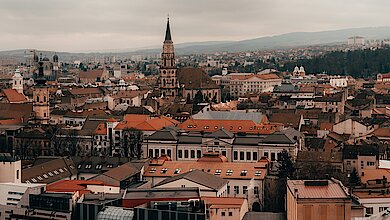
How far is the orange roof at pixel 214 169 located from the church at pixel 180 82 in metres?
40.1

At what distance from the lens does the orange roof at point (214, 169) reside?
38.6 metres

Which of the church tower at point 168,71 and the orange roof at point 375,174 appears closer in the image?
the orange roof at point 375,174

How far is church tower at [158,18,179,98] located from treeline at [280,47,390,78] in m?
53.3

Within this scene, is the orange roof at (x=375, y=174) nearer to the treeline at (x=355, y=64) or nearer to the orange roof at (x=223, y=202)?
the orange roof at (x=223, y=202)

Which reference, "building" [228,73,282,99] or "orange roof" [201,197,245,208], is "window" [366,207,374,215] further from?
"building" [228,73,282,99]

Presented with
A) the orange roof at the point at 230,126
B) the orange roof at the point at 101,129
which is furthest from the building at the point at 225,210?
the orange roof at the point at 101,129

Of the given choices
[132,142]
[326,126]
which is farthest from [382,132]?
[132,142]

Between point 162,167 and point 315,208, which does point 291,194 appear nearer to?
point 315,208

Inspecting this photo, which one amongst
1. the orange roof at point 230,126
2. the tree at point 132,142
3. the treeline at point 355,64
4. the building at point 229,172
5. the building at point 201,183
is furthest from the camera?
the treeline at point 355,64

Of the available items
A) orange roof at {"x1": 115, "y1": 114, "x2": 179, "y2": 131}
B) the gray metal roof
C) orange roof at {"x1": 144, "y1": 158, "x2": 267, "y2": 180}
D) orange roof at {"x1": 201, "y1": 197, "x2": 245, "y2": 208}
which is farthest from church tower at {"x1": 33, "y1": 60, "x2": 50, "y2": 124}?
orange roof at {"x1": 201, "y1": 197, "x2": 245, "y2": 208}

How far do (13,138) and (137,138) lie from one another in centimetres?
1064

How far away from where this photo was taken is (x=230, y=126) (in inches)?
2060

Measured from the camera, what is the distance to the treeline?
13293cm

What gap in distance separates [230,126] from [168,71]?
114ft
